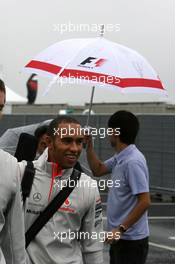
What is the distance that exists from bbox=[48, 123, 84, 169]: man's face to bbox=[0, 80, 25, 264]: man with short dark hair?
1012 millimetres

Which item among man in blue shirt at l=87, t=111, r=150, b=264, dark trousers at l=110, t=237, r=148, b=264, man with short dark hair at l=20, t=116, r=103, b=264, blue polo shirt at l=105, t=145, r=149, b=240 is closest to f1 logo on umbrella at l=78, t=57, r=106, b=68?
man in blue shirt at l=87, t=111, r=150, b=264

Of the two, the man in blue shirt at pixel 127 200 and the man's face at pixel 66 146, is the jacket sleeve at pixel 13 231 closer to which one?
the man's face at pixel 66 146

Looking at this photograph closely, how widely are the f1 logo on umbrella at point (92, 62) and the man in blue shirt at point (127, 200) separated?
726 millimetres

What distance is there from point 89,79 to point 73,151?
Answer: 1885 mm

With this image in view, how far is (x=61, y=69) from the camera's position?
20.3ft

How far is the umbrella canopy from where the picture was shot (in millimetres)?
6082

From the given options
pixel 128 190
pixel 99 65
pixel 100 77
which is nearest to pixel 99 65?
pixel 99 65

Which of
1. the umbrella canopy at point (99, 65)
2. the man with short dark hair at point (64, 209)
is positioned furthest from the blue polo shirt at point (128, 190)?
the man with short dark hair at point (64, 209)

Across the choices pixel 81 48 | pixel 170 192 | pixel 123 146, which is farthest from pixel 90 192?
pixel 170 192

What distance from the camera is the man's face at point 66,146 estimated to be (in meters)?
4.23

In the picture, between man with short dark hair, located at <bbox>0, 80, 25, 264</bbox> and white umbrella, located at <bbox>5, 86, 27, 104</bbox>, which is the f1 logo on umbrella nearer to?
man with short dark hair, located at <bbox>0, 80, 25, 264</bbox>

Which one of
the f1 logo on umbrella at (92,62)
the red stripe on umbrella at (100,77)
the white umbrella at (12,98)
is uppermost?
the f1 logo on umbrella at (92,62)

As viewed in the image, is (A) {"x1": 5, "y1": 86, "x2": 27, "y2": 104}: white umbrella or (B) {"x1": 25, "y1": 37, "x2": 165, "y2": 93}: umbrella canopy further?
(A) {"x1": 5, "y1": 86, "x2": 27, "y2": 104}: white umbrella

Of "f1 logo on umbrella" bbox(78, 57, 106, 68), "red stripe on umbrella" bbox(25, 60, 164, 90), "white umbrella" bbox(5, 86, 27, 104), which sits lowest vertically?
"white umbrella" bbox(5, 86, 27, 104)
